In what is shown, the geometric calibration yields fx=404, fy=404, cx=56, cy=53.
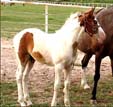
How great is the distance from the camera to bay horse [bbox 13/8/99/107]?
20.4ft

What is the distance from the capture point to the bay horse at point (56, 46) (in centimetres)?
622

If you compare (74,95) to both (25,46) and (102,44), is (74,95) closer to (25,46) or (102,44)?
(102,44)

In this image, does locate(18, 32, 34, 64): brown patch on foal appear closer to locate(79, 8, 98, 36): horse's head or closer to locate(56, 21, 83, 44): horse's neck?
locate(56, 21, 83, 44): horse's neck

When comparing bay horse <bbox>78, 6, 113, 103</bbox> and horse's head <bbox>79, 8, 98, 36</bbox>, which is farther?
bay horse <bbox>78, 6, 113, 103</bbox>

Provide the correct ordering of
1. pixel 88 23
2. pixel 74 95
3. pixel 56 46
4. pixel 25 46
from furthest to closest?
1. pixel 74 95
2. pixel 25 46
3. pixel 56 46
4. pixel 88 23

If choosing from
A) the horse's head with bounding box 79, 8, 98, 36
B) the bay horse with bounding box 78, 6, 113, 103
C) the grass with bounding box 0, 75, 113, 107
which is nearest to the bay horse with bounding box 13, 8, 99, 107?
the horse's head with bounding box 79, 8, 98, 36

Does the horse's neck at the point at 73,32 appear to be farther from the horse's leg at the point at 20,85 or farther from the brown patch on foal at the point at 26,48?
the horse's leg at the point at 20,85

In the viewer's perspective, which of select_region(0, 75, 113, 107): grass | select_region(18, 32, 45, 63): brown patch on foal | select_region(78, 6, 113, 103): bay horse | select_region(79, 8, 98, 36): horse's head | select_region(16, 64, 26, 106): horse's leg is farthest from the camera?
select_region(78, 6, 113, 103): bay horse

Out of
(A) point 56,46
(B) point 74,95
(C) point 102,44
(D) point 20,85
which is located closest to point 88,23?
(A) point 56,46

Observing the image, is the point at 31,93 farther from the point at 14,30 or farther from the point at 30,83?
the point at 14,30

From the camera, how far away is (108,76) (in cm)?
973

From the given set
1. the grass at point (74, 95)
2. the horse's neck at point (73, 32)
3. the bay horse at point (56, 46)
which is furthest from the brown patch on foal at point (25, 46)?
the grass at point (74, 95)

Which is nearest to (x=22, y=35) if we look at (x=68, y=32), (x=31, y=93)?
(x=68, y=32)

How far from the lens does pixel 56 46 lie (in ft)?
20.7
